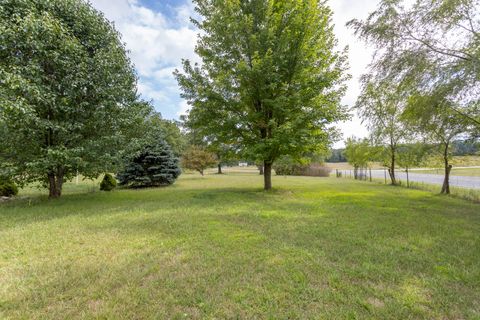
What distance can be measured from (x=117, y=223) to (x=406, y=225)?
7.28 meters

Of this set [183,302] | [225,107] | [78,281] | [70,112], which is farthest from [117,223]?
[225,107]

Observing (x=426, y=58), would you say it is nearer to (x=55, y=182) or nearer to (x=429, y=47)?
(x=429, y=47)

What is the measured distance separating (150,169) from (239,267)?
13951mm

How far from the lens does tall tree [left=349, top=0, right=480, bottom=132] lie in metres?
6.16

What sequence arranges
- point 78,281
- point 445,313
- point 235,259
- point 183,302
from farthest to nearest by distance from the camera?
point 235,259, point 78,281, point 183,302, point 445,313

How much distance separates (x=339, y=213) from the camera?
6.99m

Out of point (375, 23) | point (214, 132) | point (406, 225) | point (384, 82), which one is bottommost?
point (406, 225)

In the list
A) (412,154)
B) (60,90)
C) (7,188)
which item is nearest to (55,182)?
(7,188)

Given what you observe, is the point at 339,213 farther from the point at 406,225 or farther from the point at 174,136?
the point at 174,136

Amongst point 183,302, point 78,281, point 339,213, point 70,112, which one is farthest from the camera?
point 70,112

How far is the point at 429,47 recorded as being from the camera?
6910 millimetres

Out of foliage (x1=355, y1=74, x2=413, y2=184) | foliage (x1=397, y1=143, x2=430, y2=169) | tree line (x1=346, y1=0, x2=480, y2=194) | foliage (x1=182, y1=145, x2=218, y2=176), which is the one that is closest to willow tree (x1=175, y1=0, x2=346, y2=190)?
tree line (x1=346, y1=0, x2=480, y2=194)

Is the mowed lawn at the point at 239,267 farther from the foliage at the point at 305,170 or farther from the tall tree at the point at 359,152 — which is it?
the foliage at the point at 305,170

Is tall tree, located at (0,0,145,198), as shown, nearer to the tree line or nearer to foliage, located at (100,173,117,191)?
foliage, located at (100,173,117,191)
